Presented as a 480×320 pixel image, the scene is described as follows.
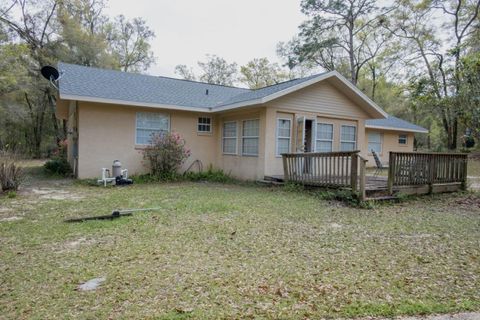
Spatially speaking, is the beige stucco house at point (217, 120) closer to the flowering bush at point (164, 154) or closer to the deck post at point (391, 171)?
the flowering bush at point (164, 154)

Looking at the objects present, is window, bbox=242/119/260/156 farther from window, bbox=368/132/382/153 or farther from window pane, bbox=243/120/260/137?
window, bbox=368/132/382/153

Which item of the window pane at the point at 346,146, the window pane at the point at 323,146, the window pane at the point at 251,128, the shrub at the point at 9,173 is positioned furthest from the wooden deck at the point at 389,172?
the shrub at the point at 9,173

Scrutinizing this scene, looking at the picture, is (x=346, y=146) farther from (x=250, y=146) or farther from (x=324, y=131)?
(x=250, y=146)

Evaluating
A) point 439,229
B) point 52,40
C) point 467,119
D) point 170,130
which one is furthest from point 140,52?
point 439,229

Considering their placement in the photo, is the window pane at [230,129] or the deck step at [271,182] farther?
the window pane at [230,129]

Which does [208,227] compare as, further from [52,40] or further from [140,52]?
[140,52]

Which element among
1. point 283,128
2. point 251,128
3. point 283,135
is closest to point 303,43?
point 251,128

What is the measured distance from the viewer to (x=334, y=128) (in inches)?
449

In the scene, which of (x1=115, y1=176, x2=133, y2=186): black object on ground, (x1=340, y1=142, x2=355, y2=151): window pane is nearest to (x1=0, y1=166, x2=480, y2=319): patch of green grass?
(x1=115, y1=176, x2=133, y2=186): black object on ground

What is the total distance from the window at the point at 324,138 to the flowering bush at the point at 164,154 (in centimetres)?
496

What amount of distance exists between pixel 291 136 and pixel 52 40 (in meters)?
22.0

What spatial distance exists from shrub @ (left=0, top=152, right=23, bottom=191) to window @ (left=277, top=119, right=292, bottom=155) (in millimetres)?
7583

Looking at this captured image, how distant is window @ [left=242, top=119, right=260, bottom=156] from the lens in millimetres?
10609

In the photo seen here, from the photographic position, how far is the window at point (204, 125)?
12.4 m
